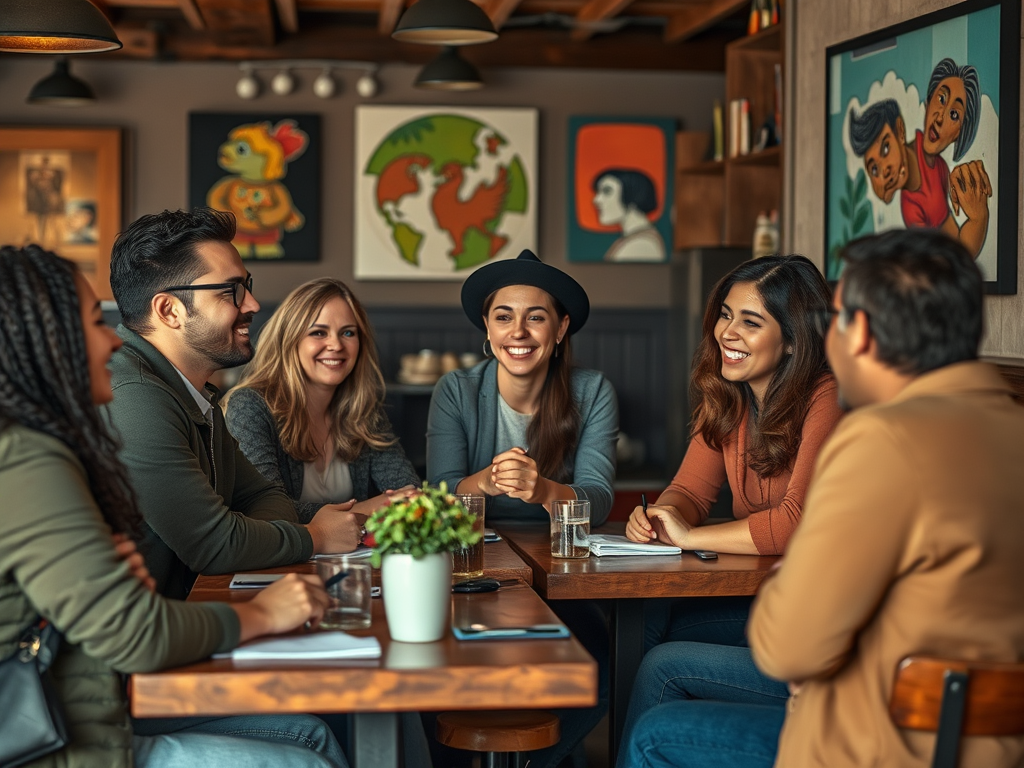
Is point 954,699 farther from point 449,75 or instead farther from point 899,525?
point 449,75

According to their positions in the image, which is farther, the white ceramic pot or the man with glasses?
the man with glasses

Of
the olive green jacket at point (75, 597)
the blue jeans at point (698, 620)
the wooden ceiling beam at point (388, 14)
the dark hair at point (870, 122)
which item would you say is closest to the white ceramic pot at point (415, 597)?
the olive green jacket at point (75, 597)

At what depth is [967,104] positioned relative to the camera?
3.54 meters

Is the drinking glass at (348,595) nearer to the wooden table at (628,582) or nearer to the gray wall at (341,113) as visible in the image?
the wooden table at (628,582)

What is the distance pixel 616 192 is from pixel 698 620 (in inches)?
159

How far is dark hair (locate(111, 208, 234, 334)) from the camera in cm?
241

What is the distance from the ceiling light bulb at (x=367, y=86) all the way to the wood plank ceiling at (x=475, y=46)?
11cm

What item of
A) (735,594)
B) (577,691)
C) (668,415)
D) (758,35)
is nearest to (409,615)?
(577,691)

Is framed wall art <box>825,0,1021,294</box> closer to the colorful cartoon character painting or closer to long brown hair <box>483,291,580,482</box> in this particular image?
long brown hair <box>483,291,580,482</box>

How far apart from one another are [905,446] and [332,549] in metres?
1.37

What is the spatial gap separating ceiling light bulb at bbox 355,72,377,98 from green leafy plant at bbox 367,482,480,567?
4.92 meters

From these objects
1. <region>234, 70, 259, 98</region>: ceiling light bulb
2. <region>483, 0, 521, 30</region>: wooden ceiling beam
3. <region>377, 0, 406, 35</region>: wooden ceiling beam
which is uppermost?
<region>377, 0, 406, 35</region>: wooden ceiling beam

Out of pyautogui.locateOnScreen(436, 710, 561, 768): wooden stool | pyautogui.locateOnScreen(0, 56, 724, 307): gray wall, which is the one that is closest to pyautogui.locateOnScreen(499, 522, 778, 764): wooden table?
pyautogui.locateOnScreen(436, 710, 561, 768): wooden stool

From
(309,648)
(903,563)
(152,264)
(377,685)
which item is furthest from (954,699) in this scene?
(152,264)
